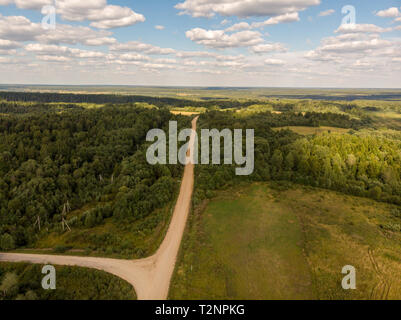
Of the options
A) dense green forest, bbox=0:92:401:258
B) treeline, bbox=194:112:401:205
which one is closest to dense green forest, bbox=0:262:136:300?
dense green forest, bbox=0:92:401:258

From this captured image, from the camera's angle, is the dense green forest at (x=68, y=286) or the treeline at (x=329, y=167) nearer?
the dense green forest at (x=68, y=286)

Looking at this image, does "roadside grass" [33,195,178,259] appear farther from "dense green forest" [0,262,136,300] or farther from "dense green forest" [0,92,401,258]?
"dense green forest" [0,262,136,300]

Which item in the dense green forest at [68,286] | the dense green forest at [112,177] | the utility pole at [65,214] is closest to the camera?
the dense green forest at [68,286]

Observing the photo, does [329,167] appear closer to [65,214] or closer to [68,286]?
[68,286]

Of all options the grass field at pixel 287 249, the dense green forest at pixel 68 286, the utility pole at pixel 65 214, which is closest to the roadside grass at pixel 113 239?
the utility pole at pixel 65 214

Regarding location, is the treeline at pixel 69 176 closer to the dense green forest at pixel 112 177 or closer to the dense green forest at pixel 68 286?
the dense green forest at pixel 112 177
